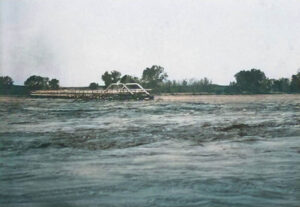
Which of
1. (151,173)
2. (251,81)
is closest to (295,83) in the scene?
(251,81)

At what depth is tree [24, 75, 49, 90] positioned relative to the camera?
134625 mm

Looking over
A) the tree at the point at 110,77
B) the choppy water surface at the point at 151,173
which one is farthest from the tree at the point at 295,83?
the choppy water surface at the point at 151,173

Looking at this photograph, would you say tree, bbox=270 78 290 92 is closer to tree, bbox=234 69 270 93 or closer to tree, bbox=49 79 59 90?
tree, bbox=234 69 270 93

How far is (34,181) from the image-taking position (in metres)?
6.23

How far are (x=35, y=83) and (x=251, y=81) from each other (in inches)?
3204

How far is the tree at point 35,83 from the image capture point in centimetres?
13462

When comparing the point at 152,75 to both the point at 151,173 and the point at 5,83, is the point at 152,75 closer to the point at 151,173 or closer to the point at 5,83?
the point at 5,83

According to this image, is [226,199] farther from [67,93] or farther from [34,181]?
[67,93]

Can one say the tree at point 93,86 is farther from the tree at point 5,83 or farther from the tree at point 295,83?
the tree at point 295,83

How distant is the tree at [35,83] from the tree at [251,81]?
7431 cm

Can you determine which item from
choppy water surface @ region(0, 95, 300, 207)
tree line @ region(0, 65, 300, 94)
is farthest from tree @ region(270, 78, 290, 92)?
choppy water surface @ region(0, 95, 300, 207)

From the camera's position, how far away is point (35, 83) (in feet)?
447

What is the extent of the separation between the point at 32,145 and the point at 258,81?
14406 cm

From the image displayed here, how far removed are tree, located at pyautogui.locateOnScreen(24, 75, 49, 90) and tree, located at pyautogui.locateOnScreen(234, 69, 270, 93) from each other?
7431cm
